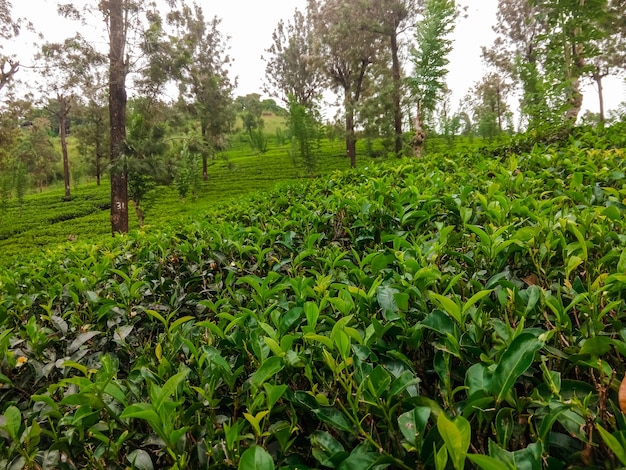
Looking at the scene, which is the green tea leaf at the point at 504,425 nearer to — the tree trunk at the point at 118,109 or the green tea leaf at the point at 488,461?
the green tea leaf at the point at 488,461

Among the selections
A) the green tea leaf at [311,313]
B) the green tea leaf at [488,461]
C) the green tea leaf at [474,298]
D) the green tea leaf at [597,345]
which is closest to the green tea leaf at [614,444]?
the green tea leaf at [488,461]

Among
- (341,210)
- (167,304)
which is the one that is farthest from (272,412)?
(341,210)

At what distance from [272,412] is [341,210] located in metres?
1.72

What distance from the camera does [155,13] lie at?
11.5 m

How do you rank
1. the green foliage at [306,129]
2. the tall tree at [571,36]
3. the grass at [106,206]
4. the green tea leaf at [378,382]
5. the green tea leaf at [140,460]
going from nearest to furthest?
the green tea leaf at [378,382], the green tea leaf at [140,460], the tall tree at [571,36], the grass at [106,206], the green foliage at [306,129]

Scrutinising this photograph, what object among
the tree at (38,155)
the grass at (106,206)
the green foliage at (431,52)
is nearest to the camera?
the green foliage at (431,52)

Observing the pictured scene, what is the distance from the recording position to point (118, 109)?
10.9 metres

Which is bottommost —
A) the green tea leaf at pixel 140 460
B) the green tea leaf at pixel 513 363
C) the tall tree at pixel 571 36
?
the green tea leaf at pixel 140 460

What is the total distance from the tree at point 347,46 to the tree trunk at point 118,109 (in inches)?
375

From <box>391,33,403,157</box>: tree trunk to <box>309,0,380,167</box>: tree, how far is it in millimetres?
1423

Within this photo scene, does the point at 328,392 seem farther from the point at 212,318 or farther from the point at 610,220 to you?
the point at 610,220

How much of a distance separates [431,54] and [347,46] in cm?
895

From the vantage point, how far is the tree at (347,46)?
16.5m

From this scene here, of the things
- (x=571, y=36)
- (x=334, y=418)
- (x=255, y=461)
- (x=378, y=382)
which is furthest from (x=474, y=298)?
(x=571, y=36)
